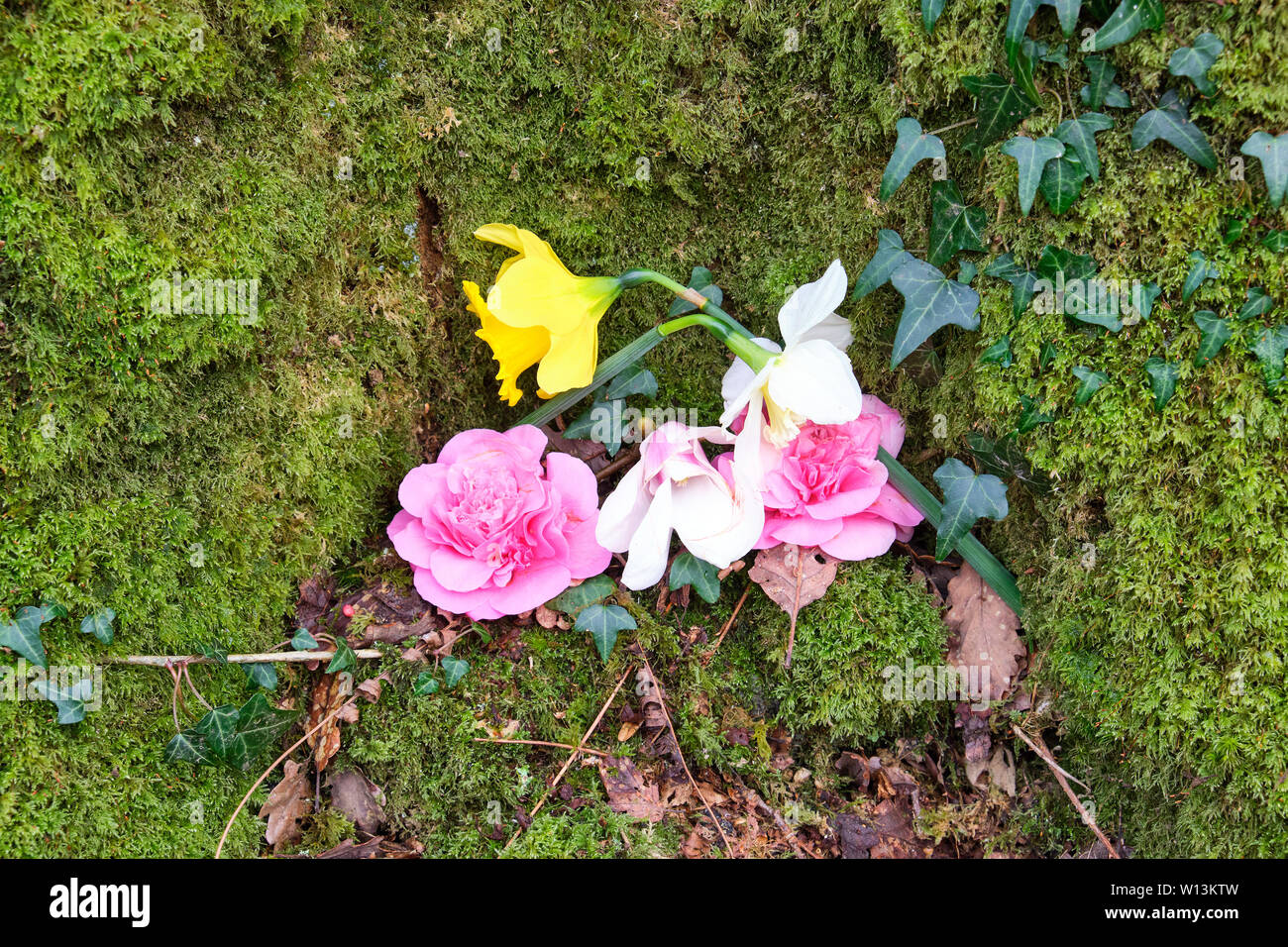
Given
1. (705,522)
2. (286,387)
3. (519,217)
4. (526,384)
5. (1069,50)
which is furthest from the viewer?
(526,384)

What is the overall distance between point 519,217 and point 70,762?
1.90 m

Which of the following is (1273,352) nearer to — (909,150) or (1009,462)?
(1009,462)

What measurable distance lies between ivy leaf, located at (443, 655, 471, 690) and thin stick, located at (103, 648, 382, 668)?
0.66ft

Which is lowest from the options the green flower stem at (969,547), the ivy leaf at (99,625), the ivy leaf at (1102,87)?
the ivy leaf at (99,625)

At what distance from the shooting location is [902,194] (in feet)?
7.80

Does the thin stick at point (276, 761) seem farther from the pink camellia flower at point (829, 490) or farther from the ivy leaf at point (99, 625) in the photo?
the pink camellia flower at point (829, 490)

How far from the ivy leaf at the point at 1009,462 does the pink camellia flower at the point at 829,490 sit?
271 millimetres

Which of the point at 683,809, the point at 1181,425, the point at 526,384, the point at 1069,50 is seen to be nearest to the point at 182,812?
the point at 683,809

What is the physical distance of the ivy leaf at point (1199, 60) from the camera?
1898 mm

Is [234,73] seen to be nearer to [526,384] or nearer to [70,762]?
[526,384]

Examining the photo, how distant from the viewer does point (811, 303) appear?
2.04 metres

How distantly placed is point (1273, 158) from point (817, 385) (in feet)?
3.68

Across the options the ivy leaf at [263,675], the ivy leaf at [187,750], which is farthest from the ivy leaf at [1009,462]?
the ivy leaf at [187,750]

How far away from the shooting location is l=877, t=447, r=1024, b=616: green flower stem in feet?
7.70
